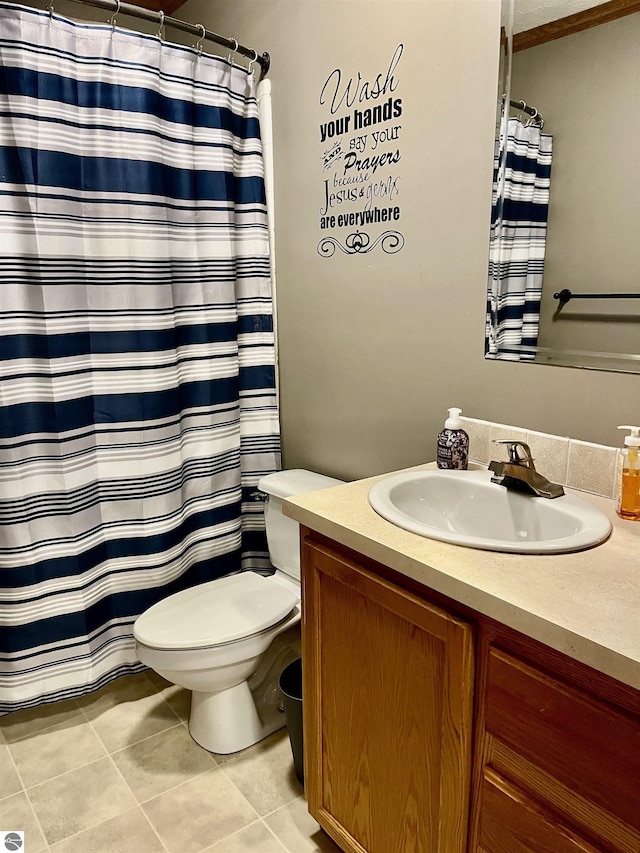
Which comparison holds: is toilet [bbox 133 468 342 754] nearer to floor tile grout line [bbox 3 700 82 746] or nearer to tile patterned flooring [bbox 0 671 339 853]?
tile patterned flooring [bbox 0 671 339 853]

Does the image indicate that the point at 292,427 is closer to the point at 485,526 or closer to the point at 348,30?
the point at 485,526

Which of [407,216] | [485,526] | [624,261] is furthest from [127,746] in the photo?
[624,261]

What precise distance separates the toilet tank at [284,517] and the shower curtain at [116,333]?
247 millimetres

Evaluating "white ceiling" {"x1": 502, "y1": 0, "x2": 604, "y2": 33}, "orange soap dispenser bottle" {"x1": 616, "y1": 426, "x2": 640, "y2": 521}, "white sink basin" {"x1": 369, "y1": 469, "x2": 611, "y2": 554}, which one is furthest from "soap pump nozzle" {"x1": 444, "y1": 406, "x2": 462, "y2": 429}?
"white ceiling" {"x1": 502, "y1": 0, "x2": 604, "y2": 33}

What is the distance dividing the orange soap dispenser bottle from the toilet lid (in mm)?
971

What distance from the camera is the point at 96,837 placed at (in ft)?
5.02

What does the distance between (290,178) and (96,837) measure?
77.3 inches

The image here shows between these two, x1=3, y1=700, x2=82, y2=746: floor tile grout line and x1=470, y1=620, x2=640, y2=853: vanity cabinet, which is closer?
x1=470, y1=620, x2=640, y2=853: vanity cabinet

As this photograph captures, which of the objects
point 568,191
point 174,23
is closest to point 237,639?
point 568,191

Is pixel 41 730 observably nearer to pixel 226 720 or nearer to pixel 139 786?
pixel 139 786

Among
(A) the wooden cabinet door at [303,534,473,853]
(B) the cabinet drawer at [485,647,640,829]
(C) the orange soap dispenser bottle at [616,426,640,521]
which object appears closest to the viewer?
(B) the cabinet drawer at [485,647,640,829]

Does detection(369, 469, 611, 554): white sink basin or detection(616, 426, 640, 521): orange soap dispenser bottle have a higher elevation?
detection(616, 426, 640, 521): orange soap dispenser bottle

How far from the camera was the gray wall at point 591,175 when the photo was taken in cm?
126

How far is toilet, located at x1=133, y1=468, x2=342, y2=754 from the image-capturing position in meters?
1.66
